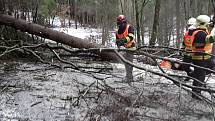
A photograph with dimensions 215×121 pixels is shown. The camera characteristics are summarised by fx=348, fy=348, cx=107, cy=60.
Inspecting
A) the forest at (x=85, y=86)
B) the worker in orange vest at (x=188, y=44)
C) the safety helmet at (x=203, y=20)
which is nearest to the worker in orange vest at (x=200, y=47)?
the safety helmet at (x=203, y=20)

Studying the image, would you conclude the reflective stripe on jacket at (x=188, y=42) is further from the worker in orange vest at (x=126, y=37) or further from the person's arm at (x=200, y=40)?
the worker in orange vest at (x=126, y=37)

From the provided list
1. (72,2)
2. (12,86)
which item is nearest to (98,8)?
(72,2)

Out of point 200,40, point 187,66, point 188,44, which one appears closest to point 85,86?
point 187,66

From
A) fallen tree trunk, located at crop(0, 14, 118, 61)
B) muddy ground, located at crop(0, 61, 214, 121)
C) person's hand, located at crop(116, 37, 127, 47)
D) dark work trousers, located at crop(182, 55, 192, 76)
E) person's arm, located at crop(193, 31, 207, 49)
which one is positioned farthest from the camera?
fallen tree trunk, located at crop(0, 14, 118, 61)

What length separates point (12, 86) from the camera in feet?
23.3

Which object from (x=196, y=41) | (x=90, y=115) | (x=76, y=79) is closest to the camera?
(x=90, y=115)

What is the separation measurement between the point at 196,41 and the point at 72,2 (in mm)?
25972

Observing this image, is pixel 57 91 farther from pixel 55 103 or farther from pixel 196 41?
pixel 196 41

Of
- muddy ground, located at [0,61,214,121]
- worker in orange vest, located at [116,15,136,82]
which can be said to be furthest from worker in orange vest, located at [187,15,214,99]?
worker in orange vest, located at [116,15,136,82]

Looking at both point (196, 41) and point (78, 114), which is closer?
point (78, 114)

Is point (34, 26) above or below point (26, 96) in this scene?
above

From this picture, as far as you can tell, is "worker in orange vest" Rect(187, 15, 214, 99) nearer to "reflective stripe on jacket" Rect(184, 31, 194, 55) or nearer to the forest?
the forest

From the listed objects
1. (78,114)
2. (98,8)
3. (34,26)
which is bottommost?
(78,114)

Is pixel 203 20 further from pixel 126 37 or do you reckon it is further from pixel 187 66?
pixel 126 37
